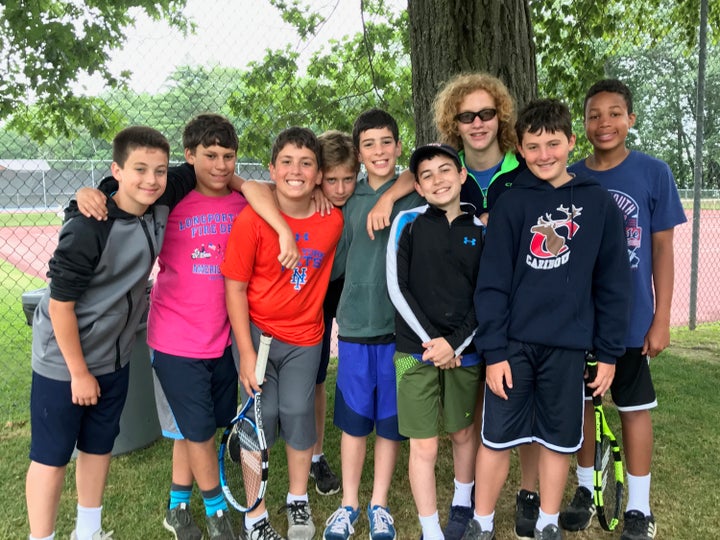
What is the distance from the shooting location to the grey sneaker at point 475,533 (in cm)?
254

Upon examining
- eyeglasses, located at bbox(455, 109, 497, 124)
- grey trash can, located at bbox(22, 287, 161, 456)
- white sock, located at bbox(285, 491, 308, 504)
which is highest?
eyeglasses, located at bbox(455, 109, 497, 124)

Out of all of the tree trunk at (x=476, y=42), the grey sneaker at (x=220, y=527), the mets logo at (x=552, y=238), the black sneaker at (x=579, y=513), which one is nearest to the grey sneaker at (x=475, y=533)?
the black sneaker at (x=579, y=513)

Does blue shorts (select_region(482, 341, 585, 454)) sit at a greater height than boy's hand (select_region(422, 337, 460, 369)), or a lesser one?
lesser

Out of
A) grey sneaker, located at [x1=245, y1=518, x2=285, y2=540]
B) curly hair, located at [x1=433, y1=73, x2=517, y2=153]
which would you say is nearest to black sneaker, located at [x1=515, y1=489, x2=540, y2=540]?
grey sneaker, located at [x1=245, y1=518, x2=285, y2=540]

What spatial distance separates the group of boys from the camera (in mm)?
2367

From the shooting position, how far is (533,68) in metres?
3.78

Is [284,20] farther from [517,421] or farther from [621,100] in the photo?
[517,421]

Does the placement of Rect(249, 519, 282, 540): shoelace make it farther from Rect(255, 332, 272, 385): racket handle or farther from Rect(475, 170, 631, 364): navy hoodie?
Rect(475, 170, 631, 364): navy hoodie

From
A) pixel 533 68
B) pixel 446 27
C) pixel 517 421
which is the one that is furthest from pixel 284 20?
pixel 517 421

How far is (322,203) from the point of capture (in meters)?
2.73

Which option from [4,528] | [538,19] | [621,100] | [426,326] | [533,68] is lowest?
[4,528]

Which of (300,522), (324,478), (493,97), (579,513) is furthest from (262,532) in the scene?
(493,97)

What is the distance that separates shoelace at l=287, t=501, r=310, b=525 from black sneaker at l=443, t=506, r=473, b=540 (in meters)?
0.65

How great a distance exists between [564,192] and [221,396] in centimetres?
179
